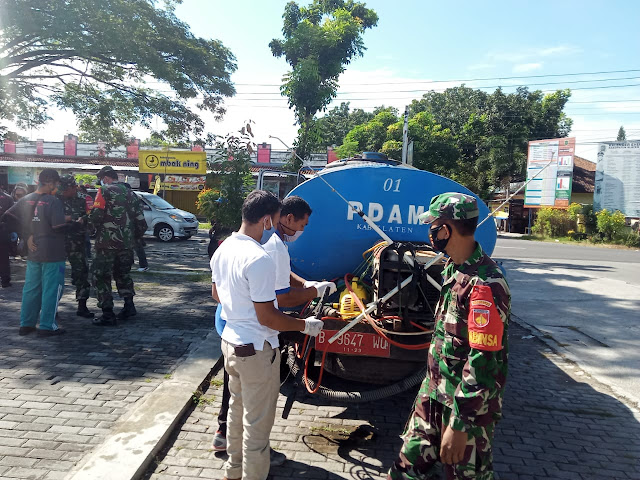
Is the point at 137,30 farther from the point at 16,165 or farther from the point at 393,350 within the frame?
the point at 16,165

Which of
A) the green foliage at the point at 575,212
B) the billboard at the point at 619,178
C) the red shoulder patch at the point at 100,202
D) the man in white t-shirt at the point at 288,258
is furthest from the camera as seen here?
the green foliage at the point at 575,212

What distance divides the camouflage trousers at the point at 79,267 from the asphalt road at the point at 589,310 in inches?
262

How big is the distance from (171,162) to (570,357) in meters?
24.5

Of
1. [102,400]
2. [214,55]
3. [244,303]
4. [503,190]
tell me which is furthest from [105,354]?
[503,190]

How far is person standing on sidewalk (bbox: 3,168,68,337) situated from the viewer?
5422 mm

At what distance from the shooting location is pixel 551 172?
2845 cm

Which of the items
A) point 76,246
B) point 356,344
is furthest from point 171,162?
point 356,344

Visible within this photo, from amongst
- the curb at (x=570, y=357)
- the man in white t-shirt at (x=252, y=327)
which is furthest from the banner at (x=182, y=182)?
the man in white t-shirt at (x=252, y=327)

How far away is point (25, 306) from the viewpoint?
18.3 feet

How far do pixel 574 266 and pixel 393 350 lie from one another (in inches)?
532

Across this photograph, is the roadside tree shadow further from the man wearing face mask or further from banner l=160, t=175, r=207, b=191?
banner l=160, t=175, r=207, b=191

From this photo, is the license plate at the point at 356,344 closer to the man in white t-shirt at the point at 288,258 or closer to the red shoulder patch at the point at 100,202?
the man in white t-shirt at the point at 288,258

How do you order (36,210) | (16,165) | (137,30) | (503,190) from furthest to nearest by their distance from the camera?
1. (503,190)
2. (16,165)
3. (137,30)
4. (36,210)

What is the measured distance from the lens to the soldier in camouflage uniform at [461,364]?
2.11 metres
